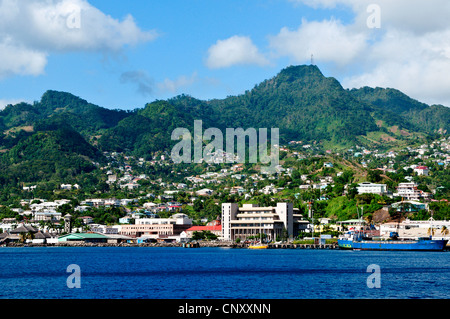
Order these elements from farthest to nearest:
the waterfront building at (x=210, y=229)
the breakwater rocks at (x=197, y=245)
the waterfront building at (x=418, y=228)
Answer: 1. the waterfront building at (x=210, y=229)
2. the breakwater rocks at (x=197, y=245)
3. the waterfront building at (x=418, y=228)

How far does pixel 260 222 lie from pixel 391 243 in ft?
101

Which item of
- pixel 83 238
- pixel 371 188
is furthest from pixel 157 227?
pixel 371 188

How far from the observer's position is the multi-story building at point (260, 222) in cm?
12634

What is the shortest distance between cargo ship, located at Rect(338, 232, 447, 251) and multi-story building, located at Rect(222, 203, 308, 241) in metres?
18.9

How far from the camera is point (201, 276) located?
5197 centimetres

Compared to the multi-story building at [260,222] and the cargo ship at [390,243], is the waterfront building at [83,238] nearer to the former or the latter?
the multi-story building at [260,222]

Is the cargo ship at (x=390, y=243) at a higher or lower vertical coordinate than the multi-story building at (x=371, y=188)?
lower

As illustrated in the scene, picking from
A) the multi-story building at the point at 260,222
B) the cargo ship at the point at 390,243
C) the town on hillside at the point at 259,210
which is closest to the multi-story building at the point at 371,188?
the town on hillside at the point at 259,210

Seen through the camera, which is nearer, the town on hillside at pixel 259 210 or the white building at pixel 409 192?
the town on hillside at pixel 259 210

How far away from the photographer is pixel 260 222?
416 ft

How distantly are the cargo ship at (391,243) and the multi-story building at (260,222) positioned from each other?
1891cm

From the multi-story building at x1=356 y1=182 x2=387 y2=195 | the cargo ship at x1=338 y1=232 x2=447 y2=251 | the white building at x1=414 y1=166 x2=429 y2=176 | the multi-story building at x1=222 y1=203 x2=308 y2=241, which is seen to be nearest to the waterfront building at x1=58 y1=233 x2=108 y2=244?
the multi-story building at x1=222 y1=203 x2=308 y2=241

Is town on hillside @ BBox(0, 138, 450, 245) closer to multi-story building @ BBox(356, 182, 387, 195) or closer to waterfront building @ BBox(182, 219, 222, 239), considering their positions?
multi-story building @ BBox(356, 182, 387, 195)

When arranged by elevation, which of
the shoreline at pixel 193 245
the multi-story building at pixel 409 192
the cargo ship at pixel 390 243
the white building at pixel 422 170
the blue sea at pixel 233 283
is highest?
the white building at pixel 422 170
